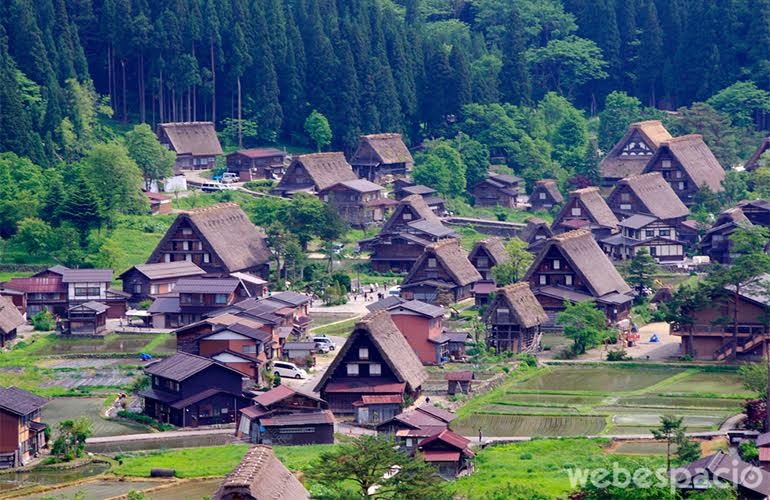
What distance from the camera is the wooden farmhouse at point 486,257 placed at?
69.4 m

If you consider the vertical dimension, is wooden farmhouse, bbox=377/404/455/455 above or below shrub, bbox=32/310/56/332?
below

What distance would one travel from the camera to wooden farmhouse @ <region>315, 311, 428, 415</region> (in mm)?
53000

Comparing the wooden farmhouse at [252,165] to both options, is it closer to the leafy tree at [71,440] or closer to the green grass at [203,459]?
the green grass at [203,459]

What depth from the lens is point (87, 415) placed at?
52.5m

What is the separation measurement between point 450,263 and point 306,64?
78.7 ft

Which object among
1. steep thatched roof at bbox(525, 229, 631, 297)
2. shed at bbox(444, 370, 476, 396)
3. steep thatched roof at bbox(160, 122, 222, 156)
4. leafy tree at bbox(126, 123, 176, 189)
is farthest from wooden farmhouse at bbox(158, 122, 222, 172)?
shed at bbox(444, 370, 476, 396)

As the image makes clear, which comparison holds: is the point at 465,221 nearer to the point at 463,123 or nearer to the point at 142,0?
the point at 463,123

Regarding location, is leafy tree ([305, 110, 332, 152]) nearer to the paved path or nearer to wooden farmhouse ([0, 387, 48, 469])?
the paved path

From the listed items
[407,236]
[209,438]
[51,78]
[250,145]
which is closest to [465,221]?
[407,236]

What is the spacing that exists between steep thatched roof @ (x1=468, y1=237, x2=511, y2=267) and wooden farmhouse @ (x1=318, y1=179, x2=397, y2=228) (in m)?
9.17

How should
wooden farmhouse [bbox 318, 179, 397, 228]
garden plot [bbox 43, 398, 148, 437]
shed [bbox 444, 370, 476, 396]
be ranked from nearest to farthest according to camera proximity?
garden plot [bbox 43, 398, 148, 437]
shed [bbox 444, 370, 476, 396]
wooden farmhouse [bbox 318, 179, 397, 228]

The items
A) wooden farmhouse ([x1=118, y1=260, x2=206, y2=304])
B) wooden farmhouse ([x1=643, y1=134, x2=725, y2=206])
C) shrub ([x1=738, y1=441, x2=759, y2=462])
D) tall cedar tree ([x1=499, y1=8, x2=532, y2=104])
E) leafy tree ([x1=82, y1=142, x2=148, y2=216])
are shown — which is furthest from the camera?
tall cedar tree ([x1=499, y1=8, x2=532, y2=104])

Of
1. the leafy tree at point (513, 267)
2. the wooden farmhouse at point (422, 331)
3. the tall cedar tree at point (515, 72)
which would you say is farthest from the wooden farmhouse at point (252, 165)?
the wooden farmhouse at point (422, 331)

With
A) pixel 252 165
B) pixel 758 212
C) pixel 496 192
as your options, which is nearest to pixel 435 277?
pixel 758 212
